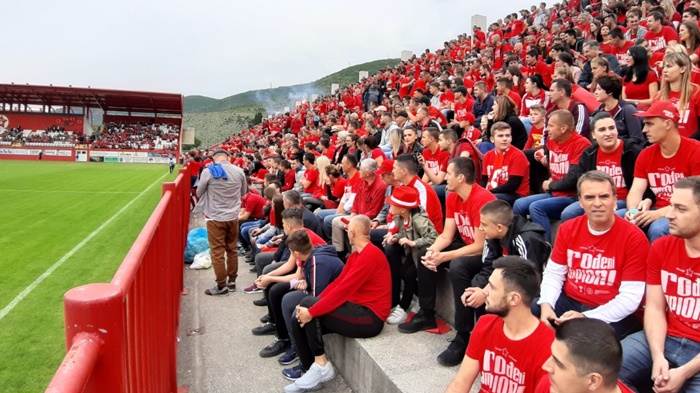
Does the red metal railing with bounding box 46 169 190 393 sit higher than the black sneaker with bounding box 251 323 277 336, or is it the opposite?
the red metal railing with bounding box 46 169 190 393

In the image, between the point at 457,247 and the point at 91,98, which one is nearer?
the point at 457,247

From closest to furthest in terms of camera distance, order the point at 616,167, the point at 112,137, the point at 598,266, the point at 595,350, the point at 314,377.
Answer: the point at 595,350
the point at 598,266
the point at 314,377
the point at 616,167
the point at 112,137

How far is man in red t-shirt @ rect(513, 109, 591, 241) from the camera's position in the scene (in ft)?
15.0

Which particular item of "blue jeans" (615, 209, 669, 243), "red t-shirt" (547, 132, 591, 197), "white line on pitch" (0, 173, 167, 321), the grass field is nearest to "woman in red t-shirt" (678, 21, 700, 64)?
"red t-shirt" (547, 132, 591, 197)

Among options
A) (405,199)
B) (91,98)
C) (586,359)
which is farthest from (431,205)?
(91,98)

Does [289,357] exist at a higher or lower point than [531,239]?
lower

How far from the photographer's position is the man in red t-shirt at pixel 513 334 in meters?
2.46

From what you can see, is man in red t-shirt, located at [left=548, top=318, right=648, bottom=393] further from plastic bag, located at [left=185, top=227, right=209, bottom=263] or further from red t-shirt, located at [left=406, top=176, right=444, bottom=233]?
plastic bag, located at [left=185, top=227, right=209, bottom=263]

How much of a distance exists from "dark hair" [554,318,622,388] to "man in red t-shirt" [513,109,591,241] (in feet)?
9.23

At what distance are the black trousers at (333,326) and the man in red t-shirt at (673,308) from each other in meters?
1.99

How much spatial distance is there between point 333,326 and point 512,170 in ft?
8.18

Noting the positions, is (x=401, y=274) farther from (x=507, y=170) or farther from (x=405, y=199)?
(x=507, y=170)

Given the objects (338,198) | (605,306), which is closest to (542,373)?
(605,306)

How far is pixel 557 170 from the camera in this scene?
495 centimetres
